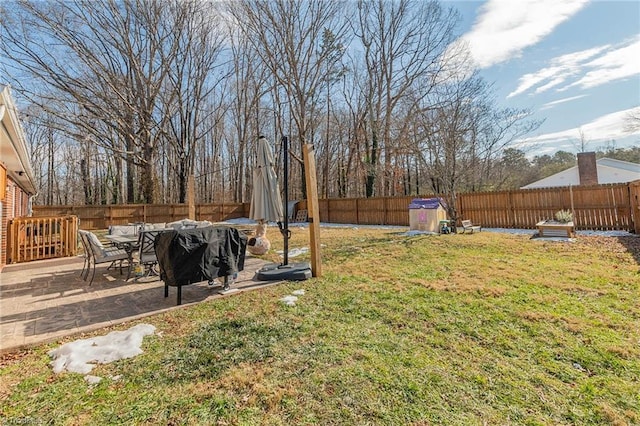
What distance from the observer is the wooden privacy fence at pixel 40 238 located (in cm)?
699

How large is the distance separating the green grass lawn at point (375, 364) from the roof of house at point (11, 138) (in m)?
3.46

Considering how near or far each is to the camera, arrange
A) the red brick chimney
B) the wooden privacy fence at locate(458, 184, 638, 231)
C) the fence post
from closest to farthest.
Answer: the fence post, the wooden privacy fence at locate(458, 184, 638, 231), the red brick chimney

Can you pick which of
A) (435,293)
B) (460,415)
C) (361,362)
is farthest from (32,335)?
(435,293)

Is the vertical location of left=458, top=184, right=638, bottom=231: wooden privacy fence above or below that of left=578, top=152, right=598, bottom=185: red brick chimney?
below

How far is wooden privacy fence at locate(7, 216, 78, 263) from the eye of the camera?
6.99m

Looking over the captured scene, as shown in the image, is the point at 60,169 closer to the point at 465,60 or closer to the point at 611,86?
the point at 465,60

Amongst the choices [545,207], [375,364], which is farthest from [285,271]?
[545,207]

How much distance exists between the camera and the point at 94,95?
1490cm

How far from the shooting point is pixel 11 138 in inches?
199

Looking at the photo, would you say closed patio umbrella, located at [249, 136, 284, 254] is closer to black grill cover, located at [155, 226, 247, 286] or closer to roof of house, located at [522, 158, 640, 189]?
black grill cover, located at [155, 226, 247, 286]

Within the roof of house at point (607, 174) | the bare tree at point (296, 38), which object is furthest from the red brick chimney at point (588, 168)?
the bare tree at point (296, 38)

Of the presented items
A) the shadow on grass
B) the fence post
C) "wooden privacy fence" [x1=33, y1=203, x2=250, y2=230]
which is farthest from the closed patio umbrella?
"wooden privacy fence" [x1=33, y1=203, x2=250, y2=230]

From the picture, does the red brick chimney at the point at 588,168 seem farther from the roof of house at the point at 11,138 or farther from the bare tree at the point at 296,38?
the roof of house at the point at 11,138

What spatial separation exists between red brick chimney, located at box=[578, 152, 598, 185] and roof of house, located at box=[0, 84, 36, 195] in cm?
2318
